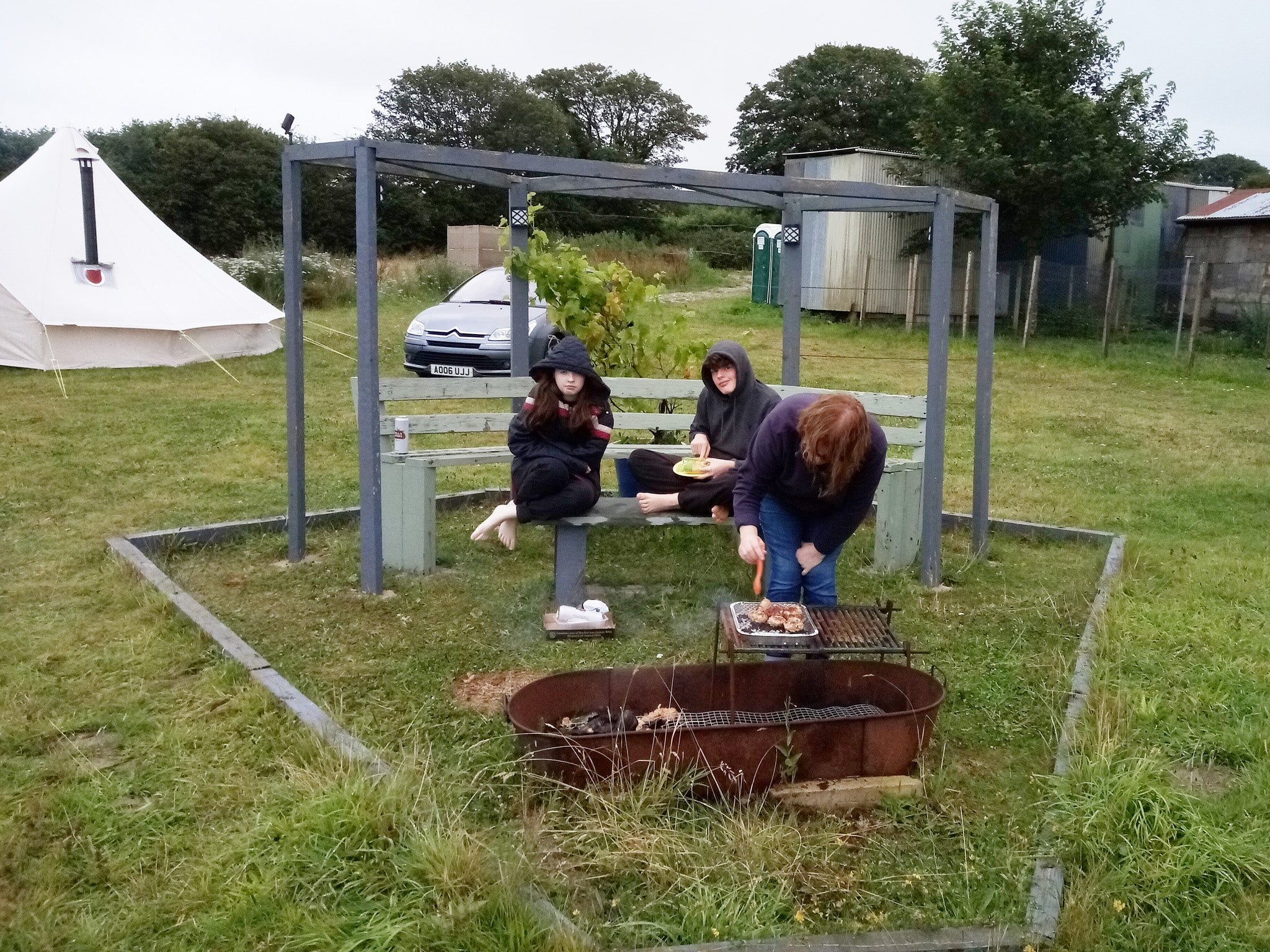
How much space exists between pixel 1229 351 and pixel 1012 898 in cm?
1722

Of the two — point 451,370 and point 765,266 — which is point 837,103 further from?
point 451,370

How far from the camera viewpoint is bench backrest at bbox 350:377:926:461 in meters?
5.92

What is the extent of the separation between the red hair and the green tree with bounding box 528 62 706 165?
52859 millimetres

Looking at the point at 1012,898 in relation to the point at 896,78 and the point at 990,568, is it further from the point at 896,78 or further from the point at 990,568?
the point at 896,78

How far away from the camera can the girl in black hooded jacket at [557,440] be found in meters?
5.43

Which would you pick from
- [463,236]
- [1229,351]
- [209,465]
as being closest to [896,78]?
[463,236]

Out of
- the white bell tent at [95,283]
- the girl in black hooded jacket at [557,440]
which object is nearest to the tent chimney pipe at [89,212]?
the white bell tent at [95,283]

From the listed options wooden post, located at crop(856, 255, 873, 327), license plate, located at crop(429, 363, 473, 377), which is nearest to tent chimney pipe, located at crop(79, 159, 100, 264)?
license plate, located at crop(429, 363, 473, 377)

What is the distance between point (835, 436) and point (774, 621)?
2.17ft

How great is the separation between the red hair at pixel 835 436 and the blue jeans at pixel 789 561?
52 centimetres

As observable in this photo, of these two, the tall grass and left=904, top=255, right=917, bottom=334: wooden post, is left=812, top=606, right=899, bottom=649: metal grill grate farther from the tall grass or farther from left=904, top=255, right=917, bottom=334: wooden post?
left=904, top=255, right=917, bottom=334: wooden post

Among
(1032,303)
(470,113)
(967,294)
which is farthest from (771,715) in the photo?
(470,113)

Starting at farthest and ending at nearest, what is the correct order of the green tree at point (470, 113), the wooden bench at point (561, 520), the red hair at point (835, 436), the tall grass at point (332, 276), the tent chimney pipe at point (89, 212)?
the green tree at point (470, 113) → the tall grass at point (332, 276) → the tent chimney pipe at point (89, 212) → the wooden bench at point (561, 520) → the red hair at point (835, 436)

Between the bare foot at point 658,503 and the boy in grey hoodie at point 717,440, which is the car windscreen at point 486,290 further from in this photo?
the bare foot at point 658,503
